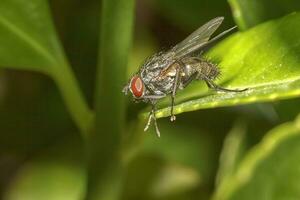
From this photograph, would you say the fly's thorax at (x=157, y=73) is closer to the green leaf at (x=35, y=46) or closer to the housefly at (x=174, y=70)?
the housefly at (x=174, y=70)

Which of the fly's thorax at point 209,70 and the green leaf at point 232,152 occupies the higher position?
the fly's thorax at point 209,70

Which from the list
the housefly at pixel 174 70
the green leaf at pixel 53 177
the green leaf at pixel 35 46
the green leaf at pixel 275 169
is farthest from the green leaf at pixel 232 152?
the green leaf at pixel 275 169

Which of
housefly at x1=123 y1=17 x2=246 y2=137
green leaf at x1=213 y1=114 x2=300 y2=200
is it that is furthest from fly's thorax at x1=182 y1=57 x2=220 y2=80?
green leaf at x1=213 y1=114 x2=300 y2=200

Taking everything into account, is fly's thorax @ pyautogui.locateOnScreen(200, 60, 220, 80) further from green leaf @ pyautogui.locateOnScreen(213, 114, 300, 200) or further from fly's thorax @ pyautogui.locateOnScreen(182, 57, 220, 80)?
green leaf @ pyautogui.locateOnScreen(213, 114, 300, 200)

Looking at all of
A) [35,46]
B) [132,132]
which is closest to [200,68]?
[132,132]

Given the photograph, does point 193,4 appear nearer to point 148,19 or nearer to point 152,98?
point 152,98

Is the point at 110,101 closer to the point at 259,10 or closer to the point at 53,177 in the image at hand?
the point at 259,10

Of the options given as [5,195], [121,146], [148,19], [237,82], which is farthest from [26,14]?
[148,19]
